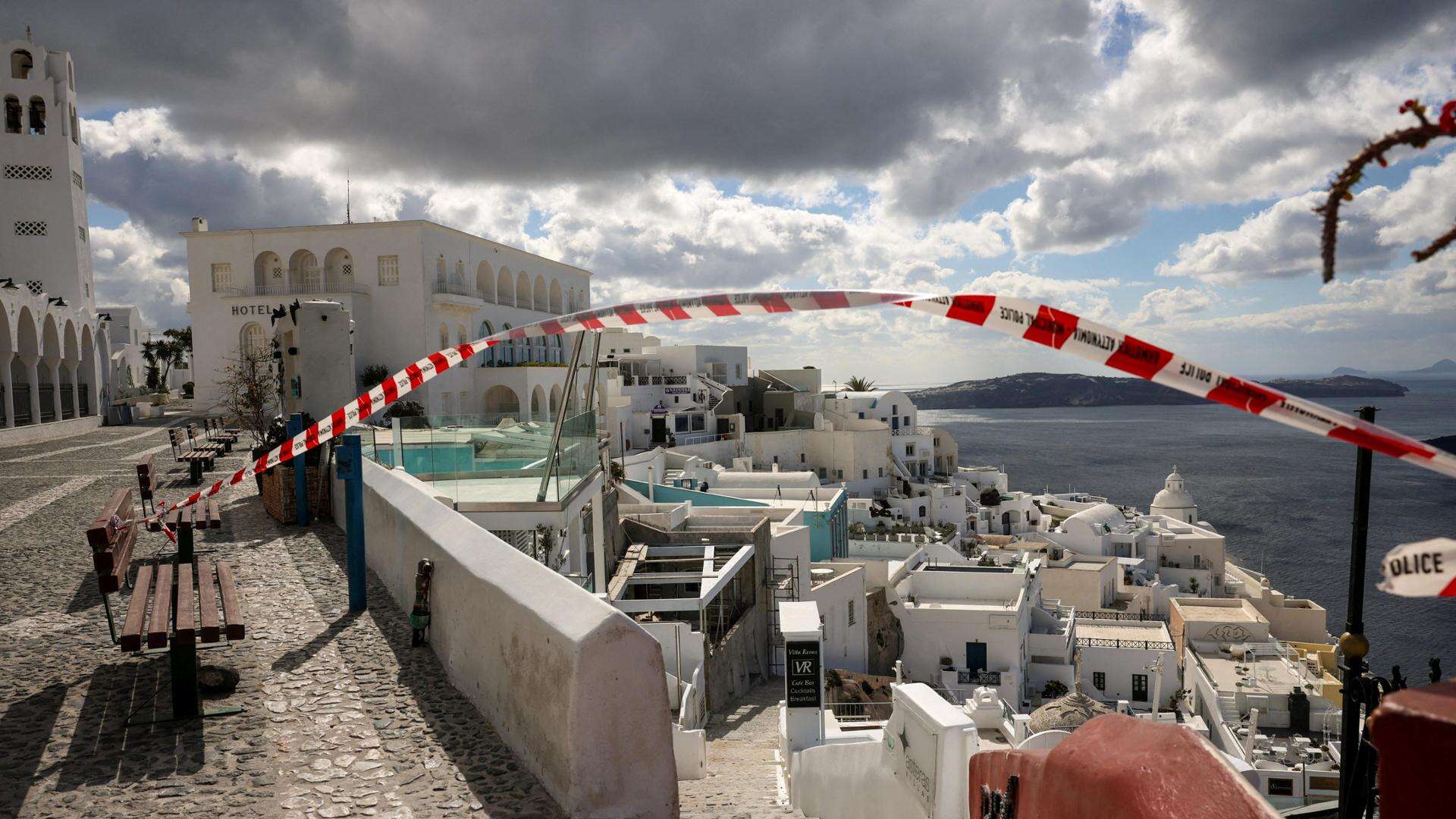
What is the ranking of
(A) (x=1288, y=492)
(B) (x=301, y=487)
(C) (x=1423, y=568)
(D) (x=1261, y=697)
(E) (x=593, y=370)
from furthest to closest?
(A) (x=1288, y=492)
(D) (x=1261, y=697)
(B) (x=301, y=487)
(E) (x=593, y=370)
(C) (x=1423, y=568)

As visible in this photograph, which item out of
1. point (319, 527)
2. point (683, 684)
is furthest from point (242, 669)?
point (683, 684)

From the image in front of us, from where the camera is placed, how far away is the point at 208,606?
5.14 m

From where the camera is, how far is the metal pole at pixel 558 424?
876cm

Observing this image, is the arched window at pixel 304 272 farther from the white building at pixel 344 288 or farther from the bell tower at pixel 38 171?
the bell tower at pixel 38 171

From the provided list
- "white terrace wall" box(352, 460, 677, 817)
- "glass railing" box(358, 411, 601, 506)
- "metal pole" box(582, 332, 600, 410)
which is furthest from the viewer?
"glass railing" box(358, 411, 601, 506)

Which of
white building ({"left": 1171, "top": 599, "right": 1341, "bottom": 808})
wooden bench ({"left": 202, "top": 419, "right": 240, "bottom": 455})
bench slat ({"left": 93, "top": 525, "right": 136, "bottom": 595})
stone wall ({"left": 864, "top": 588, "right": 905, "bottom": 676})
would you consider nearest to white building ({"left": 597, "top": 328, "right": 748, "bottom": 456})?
stone wall ({"left": 864, "top": 588, "right": 905, "bottom": 676})

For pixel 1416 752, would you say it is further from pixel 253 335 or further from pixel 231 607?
pixel 253 335

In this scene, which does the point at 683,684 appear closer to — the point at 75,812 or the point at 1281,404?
the point at 75,812

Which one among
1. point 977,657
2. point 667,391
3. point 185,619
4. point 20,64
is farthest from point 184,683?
point 20,64

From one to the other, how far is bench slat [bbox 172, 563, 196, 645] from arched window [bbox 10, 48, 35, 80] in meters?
48.3

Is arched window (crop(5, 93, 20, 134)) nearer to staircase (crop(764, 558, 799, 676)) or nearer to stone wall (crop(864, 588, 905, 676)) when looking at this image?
staircase (crop(764, 558, 799, 676))

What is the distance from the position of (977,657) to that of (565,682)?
2353 centimetres

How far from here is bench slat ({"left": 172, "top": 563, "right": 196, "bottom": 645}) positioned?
4746mm

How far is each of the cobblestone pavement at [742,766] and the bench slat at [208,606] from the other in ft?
8.74
